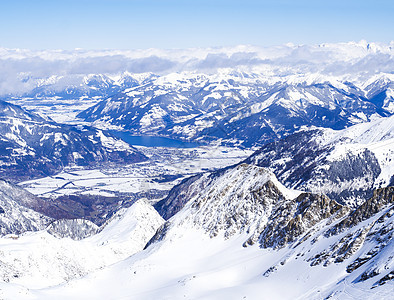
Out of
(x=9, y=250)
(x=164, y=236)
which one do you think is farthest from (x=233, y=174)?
(x=9, y=250)

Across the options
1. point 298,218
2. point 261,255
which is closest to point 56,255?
point 261,255

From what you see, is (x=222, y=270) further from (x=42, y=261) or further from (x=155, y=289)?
(x=42, y=261)

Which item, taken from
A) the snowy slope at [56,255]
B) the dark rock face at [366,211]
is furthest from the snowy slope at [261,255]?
the snowy slope at [56,255]

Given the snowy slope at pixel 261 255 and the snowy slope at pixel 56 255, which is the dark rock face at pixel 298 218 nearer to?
the snowy slope at pixel 261 255

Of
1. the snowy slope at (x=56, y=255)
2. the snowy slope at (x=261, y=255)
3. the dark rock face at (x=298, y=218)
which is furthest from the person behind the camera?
the snowy slope at (x=56, y=255)

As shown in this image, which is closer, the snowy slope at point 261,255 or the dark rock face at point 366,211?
the snowy slope at point 261,255

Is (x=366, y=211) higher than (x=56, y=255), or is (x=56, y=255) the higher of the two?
(x=366, y=211)

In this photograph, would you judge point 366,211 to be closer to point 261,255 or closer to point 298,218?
point 298,218

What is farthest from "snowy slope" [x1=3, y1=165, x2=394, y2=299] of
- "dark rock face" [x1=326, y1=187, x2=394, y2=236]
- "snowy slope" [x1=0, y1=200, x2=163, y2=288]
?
"snowy slope" [x1=0, y1=200, x2=163, y2=288]

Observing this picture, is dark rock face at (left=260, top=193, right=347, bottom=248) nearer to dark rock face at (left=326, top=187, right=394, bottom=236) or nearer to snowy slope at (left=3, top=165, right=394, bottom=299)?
snowy slope at (left=3, top=165, right=394, bottom=299)

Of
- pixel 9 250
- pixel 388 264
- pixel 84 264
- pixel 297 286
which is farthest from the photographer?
pixel 84 264

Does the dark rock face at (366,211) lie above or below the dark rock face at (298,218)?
above
